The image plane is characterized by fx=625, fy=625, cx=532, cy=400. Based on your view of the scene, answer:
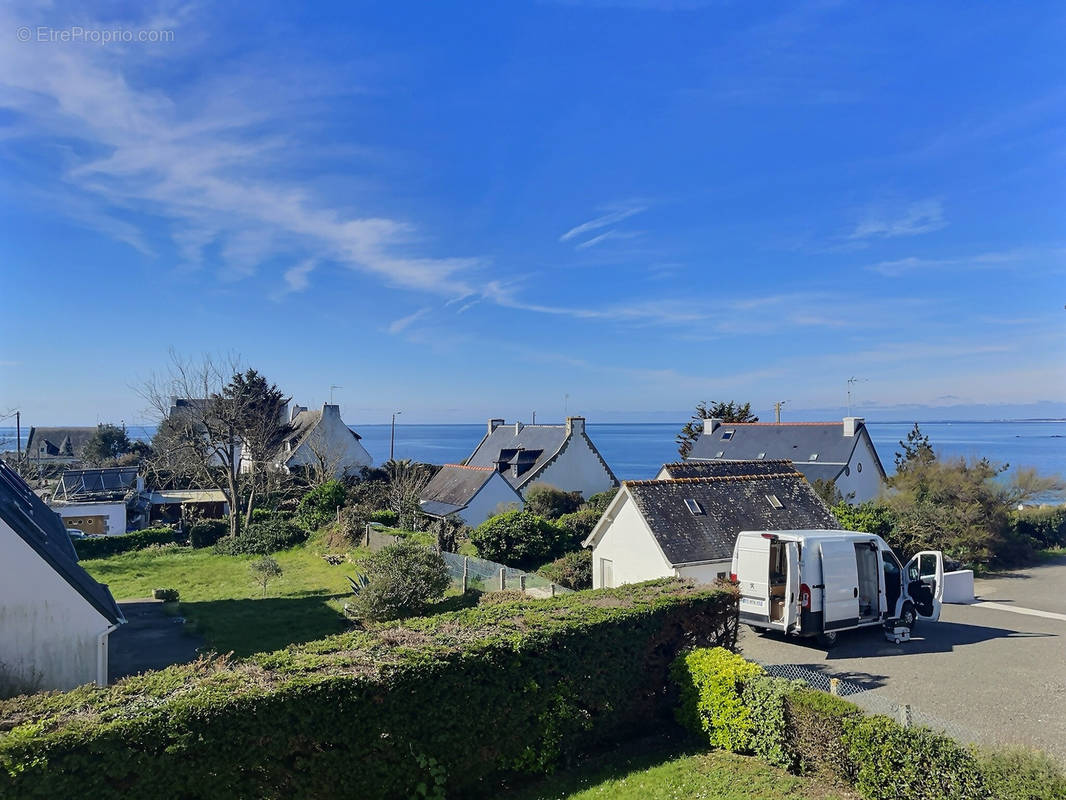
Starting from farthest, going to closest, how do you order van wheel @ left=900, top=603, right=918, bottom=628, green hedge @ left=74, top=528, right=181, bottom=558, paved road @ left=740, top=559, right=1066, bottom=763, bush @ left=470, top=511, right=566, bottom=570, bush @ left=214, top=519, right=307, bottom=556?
bush @ left=214, top=519, right=307, bottom=556, green hedge @ left=74, top=528, right=181, bottom=558, bush @ left=470, top=511, right=566, bottom=570, van wheel @ left=900, top=603, right=918, bottom=628, paved road @ left=740, top=559, right=1066, bottom=763

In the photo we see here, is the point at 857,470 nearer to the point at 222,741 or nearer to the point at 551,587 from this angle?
the point at 551,587

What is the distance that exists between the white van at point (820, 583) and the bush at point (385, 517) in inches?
865

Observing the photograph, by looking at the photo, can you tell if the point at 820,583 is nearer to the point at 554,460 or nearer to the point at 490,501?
the point at 490,501

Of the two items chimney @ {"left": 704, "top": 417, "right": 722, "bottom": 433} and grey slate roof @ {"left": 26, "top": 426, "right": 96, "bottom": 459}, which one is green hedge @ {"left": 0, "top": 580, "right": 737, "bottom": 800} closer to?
chimney @ {"left": 704, "top": 417, "right": 722, "bottom": 433}

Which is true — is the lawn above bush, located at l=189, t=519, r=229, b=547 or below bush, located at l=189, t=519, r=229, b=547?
below

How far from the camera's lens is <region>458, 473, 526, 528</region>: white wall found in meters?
33.4

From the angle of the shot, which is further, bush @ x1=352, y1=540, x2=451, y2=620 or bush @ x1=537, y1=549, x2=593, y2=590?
bush @ x1=537, y1=549, x2=593, y2=590

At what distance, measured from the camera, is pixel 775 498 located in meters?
20.4

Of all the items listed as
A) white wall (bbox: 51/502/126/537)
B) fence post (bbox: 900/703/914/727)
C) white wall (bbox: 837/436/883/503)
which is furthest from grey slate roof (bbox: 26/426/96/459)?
fence post (bbox: 900/703/914/727)

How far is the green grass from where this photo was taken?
8.20 m

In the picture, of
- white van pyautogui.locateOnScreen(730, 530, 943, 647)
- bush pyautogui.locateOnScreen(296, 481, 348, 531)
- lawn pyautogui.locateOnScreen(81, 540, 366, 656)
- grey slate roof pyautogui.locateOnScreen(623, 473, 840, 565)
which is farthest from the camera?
bush pyautogui.locateOnScreen(296, 481, 348, 531)

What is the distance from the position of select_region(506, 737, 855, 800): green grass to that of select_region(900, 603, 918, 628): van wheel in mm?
8272

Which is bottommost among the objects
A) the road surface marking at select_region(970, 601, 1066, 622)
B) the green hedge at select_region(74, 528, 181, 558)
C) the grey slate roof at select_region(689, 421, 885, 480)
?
the green hedge at select_region(74, 528, 181, 558)

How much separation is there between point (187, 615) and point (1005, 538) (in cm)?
3173
